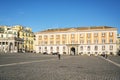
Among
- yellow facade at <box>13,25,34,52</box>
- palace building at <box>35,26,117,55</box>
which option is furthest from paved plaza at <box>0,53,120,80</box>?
yellow facade at <box>13,25,34,52</box>

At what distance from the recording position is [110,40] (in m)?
91.0

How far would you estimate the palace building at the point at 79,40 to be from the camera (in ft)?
298

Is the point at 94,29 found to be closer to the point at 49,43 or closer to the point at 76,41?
the point at 76,41

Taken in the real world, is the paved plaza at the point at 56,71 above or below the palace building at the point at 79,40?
below

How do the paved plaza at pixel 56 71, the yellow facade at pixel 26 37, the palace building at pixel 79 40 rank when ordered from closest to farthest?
the paved plaza at pixel 56 71
the palace building at pixel 79 40
the yellow facade at pixel 26 37

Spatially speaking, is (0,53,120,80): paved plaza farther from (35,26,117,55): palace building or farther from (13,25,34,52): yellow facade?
(13,25,34,52): yellow facade

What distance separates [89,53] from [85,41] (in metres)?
6.20

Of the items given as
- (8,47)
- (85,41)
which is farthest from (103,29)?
(8,47)

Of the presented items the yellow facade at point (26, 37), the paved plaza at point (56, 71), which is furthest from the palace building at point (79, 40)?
the paved plaza at point (56, 71)

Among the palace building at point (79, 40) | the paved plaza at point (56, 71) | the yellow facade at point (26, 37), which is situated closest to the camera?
the paved plaza at point (56, 71)

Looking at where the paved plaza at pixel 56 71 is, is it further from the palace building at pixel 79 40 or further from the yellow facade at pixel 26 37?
the yellow facade at pixel 26 37

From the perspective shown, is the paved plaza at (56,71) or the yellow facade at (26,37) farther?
the yellow facade at (26,37)

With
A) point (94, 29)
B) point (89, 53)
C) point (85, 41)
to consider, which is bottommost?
point (89, 53)

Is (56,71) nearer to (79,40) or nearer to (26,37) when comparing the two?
(79,40)
